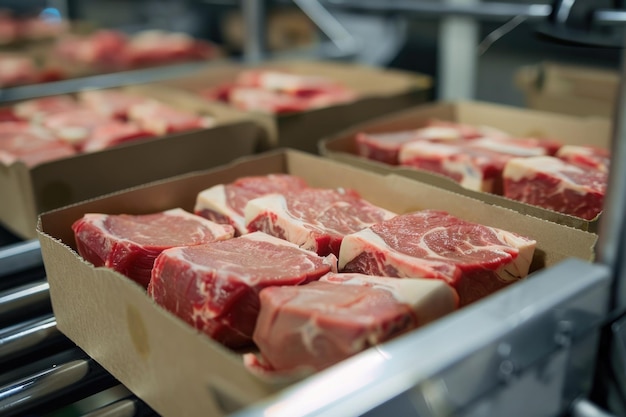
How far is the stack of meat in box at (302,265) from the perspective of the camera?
3.04 feet

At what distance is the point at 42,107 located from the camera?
2260 mm

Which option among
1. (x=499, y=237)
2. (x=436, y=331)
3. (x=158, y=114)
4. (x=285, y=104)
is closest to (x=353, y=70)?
(x=285, y=104)

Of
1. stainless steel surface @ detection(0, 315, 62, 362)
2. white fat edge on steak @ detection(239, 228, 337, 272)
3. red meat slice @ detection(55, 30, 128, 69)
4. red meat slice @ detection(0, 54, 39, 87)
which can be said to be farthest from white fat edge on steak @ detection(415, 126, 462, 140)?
red meat slice @ detection(55, 30, 128, 69)

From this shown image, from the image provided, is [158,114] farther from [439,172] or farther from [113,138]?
[439,172]

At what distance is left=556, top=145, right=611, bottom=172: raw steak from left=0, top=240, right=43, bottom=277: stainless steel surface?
121 centimetres

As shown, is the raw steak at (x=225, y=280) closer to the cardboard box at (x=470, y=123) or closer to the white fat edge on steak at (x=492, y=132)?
the cardboard box at (x=470, y=123)

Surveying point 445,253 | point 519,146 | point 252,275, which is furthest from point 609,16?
point 252,275

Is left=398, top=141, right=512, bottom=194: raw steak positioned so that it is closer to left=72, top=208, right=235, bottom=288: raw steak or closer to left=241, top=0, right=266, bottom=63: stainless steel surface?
left=72, top=208, right=235, bottom=288: raw steak

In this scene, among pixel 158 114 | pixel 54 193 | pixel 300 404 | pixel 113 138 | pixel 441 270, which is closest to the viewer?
pixel 300 404

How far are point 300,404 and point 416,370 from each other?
124 mm

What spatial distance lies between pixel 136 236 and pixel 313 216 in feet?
1.11

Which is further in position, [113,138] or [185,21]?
[185,21]

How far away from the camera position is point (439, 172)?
1.65 meters

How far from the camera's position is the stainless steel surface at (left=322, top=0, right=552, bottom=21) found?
7.09ft
